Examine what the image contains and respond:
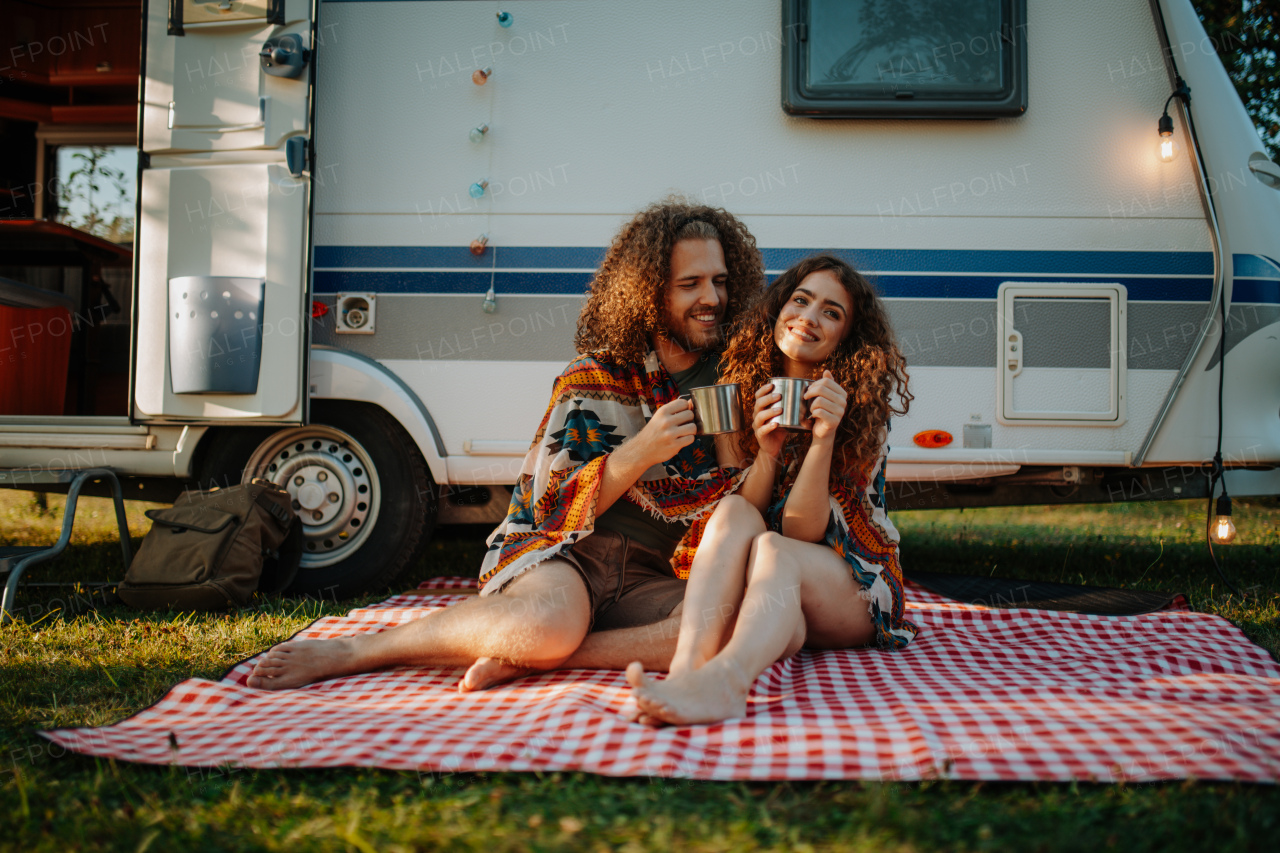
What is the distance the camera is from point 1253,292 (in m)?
3.17

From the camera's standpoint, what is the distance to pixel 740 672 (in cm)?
181

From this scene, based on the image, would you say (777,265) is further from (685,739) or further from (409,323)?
(685,739)

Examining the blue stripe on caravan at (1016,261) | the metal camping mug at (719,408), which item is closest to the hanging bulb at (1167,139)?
the blue stripe on caravan at (1016,261)

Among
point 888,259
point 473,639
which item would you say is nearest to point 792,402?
point 473,639

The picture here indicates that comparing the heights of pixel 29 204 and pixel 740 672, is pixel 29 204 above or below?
above

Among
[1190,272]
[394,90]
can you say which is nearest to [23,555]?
[394,90]

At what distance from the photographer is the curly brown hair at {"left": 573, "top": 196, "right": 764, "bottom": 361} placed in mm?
2463

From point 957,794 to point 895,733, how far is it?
0.22 meters

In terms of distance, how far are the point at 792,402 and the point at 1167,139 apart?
7.30ft

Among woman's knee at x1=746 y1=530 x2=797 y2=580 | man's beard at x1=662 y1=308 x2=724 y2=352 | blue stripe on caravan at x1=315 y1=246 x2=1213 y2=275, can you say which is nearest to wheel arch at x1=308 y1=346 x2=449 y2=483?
blue stripe on caravan at x1=315 y1=246 x2=1213 y2=275

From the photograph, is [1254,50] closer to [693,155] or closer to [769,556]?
[693,155]

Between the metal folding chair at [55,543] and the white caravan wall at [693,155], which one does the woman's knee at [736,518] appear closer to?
the white caravan wall at [693,155]

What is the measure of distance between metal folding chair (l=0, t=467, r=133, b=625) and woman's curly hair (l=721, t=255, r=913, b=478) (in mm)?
2451

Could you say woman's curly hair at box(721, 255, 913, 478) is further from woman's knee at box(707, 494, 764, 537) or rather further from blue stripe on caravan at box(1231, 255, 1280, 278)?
blue stripe on caravan at box(1231, 255, 1280, 278)
